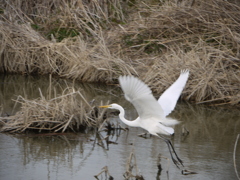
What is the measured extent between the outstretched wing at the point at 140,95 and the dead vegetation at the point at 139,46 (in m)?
3.10

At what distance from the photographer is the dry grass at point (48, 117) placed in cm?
565

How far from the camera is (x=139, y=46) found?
32.9 ft

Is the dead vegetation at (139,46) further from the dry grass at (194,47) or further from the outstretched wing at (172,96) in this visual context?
the outstretched wing at (172,96)

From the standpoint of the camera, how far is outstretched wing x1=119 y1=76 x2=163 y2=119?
4059 millimetres

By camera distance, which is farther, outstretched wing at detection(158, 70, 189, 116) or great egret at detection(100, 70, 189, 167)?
outstretched wing at detection(158, 70, 189, 116)

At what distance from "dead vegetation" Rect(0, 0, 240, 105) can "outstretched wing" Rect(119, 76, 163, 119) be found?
3.10 meters

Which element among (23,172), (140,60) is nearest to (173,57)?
(140,60)

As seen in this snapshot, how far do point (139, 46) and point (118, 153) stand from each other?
5156 millimetres

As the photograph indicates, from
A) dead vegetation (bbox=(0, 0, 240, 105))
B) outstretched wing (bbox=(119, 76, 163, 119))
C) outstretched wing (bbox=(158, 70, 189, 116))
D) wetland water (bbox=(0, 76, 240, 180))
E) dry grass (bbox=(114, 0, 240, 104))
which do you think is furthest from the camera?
dead vegetation (bbox=(0, 0, 240, 105))

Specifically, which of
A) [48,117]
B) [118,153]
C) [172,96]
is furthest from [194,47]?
[118,153]

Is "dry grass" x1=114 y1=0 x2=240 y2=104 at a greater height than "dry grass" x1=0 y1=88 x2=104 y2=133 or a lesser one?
greater

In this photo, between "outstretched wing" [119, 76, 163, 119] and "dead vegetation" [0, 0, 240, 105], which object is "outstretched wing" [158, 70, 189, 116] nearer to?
"outstretched wing" [119, 76, 163, 119]

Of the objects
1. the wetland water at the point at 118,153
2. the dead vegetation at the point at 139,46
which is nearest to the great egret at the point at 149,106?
the wetland water at the point at 118,153

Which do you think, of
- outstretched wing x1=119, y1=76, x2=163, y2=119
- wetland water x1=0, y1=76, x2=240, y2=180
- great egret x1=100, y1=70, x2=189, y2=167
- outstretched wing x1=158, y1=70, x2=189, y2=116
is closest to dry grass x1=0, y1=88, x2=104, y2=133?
wetland water x1=0, y1=76, x2=240, y2=180
